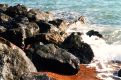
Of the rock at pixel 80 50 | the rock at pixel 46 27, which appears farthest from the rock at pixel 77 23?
the rock at pixel 80 50

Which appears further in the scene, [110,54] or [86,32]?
[86,32]

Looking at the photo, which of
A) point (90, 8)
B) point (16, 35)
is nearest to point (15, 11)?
point (16, 35)

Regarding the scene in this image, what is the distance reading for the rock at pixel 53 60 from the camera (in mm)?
12742

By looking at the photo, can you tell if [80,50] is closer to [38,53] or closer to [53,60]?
[53,60]

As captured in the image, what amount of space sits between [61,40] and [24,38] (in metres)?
1.73

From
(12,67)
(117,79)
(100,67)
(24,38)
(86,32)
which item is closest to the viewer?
(12,67)

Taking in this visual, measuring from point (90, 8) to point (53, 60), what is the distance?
17243mm

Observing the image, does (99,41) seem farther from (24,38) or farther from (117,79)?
(117,79)

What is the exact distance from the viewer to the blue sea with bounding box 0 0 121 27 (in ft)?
82.9

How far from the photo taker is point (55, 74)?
12781 mm

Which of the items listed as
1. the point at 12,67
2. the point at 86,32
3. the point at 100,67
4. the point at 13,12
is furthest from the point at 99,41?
the point at 12,67

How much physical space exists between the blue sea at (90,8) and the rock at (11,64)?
48.9 feet

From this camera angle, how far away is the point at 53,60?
501 inches

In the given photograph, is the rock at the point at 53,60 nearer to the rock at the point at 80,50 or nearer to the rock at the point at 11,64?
the rock at the point at 80,50
